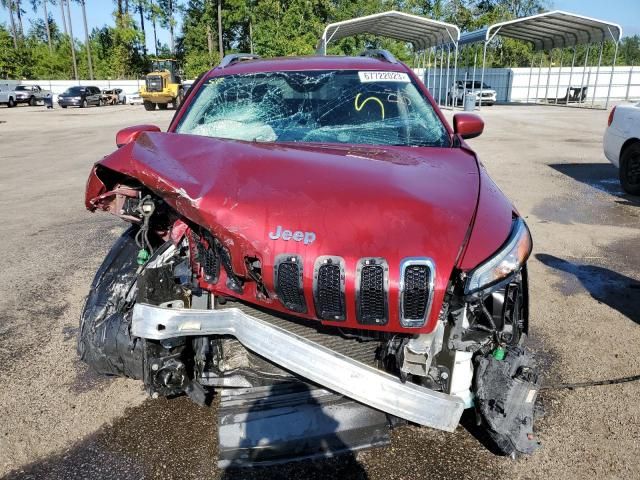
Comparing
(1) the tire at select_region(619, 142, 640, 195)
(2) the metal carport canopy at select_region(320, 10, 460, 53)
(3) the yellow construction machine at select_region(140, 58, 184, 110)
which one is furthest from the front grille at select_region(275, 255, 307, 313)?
(3) the yellow construction machine at select_region(140, 58, 184, 110)

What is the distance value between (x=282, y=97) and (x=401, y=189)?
1.65 m

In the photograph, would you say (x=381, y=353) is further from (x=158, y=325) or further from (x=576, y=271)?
(x=576, y=271)

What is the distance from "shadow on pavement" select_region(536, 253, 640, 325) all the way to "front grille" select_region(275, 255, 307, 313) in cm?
309

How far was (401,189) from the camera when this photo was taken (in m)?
2.13

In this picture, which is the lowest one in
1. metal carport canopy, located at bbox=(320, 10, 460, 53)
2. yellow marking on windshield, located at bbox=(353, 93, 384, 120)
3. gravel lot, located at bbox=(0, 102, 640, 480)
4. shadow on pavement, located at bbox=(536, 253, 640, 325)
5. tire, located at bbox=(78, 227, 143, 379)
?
gravel lot, located at bbox=(0, 102, 640, 480)

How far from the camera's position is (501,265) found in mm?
1942

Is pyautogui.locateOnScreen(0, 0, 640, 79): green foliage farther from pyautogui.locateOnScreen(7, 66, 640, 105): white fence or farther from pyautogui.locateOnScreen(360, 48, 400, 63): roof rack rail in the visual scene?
pyautogui.locateOnScreen(360, 48, 400, 63): roof rack rail

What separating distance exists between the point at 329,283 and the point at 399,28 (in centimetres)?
2951

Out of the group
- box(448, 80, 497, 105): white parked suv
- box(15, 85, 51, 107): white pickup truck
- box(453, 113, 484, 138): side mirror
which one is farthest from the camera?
box(15, 85, 51, 107): white pickup truck

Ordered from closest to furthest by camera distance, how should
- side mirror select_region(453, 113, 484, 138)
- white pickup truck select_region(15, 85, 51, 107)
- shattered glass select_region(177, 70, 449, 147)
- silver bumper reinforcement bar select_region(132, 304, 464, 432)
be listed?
1. silver bumper reinforcement bar select_region(132, 304, 464, 432)
2. shattered glass select_region(177, 70, 449, 147)
3. side mirror select_region(453, 113, 484, 138)
4. white pickup truck select_region(15, 85, 51, 107)

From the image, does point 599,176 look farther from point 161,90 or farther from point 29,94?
point 29,94

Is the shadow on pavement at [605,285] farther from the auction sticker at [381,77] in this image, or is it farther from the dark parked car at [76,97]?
the dark parked car at [76,97]

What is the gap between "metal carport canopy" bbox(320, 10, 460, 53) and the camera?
24.5 metres

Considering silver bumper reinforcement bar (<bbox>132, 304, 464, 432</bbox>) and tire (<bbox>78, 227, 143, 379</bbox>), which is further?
tire (<bbox>78, 227, 143, 379</bbox>)
